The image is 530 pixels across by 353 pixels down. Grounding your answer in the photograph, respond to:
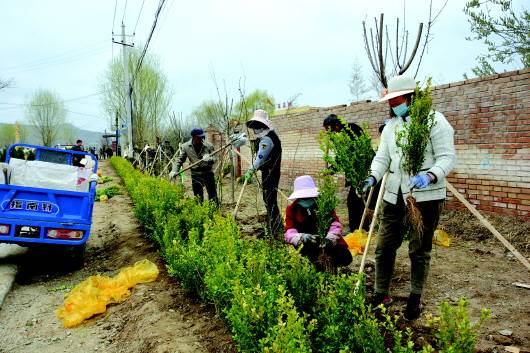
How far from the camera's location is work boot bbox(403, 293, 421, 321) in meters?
3.07

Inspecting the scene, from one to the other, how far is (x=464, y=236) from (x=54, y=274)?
584cm

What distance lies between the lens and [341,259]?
349 cm

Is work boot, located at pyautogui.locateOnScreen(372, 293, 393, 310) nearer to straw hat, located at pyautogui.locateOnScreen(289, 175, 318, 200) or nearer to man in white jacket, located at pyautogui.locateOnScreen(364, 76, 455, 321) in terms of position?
man in white jacket, located at pyautogui.locateOnScreen(364, 76, 455, 321)

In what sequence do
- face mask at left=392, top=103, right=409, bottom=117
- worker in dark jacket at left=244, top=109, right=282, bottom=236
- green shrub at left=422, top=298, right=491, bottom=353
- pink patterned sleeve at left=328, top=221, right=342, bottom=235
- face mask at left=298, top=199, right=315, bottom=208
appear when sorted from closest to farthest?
green shrub at left=422, top=298, right=491, bottom=353 < face mask at left=392, top=103, right=409, bottom=117 < pink patterned sleeve at left=328, top=221, right=342, bottom=235 < face mask at left=298, top=199, right=315, bottom=208 < worker in dark jacket at left=244, top=109, right=282, bottom=236

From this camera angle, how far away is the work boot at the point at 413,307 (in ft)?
10.1

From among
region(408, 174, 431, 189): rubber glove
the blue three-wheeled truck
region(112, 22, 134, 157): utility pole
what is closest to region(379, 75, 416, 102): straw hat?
region(408, 174, 431, 189): rubber glove

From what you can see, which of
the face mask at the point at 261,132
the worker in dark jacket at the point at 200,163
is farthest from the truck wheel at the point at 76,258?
the face mask at the point at 261,132

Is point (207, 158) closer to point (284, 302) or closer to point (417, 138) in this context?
point (417, 138)

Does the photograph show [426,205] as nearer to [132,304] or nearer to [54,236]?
[132,304]

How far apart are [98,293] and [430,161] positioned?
3482mm

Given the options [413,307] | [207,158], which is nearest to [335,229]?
[413,307]

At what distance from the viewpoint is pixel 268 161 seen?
17.3 ft

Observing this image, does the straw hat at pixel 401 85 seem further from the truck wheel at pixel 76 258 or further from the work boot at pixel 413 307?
the truck wheel at pixel 76 258

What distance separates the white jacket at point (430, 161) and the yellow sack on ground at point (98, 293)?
2.83m
